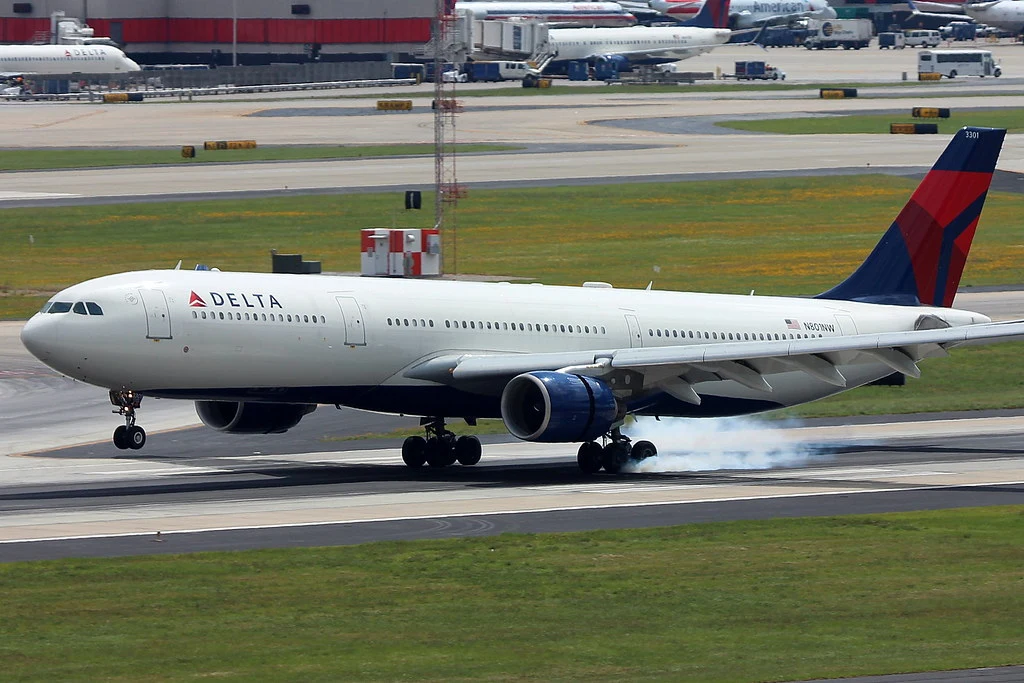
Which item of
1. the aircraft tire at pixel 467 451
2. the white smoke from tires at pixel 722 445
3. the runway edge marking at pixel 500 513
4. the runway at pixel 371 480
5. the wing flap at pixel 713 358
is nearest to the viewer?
the runway edge marking at pixel 500 513

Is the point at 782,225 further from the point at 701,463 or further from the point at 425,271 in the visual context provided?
the point at 701,463

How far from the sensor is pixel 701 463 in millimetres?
55469

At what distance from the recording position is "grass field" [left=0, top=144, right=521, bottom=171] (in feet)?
469

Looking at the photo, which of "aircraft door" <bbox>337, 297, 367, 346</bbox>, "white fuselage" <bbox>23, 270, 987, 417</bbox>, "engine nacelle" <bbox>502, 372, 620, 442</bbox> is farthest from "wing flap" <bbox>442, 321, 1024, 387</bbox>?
"aircraft door" <bbox>337, 297, 367, 346</bbox>

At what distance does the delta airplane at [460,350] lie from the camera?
4575 centimetres

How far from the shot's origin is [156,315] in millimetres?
45688

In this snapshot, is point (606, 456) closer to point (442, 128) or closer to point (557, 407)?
point (557, 407)

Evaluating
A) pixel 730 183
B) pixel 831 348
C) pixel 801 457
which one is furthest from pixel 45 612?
pixel 730 183

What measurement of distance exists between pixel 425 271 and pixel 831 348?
45082mm

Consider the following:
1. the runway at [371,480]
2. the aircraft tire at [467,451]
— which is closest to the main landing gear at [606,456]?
the runway at [371,480]

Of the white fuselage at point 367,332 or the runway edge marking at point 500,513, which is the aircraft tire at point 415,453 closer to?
the white fuselage at point 367,332

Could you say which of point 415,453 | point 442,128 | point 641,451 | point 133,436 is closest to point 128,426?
point 133,436

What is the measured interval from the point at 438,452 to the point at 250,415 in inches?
226

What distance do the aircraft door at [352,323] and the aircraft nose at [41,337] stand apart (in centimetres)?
770
